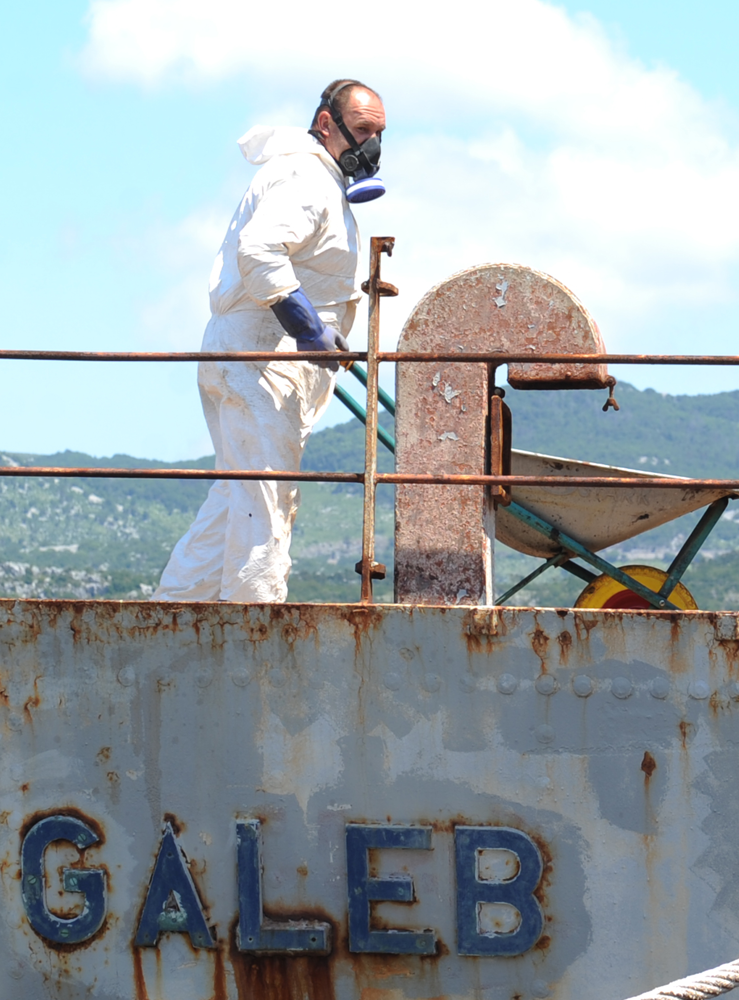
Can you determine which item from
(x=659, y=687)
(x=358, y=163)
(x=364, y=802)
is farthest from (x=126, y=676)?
(x=358, y=163)

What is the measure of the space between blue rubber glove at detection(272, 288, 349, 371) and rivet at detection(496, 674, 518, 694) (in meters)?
1.51

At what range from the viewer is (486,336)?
18.2 ft

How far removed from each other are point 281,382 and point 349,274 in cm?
59

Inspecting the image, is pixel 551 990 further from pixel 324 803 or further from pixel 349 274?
pixel 349 274

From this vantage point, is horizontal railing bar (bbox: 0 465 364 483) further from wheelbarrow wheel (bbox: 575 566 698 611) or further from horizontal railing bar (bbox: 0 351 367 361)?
wheelbarrow wheel (bbox: 575 566 698 611)

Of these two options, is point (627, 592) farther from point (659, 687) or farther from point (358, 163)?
point (358, 163)

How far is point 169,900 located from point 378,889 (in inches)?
28.4

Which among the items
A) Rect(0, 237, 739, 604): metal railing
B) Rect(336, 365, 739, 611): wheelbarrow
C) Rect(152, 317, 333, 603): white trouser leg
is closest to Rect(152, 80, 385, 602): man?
Rect(152, 317, 333, 603): white trouser leg

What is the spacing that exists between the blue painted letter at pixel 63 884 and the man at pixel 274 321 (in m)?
1.08

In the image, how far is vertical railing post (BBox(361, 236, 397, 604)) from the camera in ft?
16.0

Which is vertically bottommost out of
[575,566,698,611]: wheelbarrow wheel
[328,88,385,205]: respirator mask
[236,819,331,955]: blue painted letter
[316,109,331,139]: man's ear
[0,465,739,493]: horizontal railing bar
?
[236,819,331,955]: blue painted letter

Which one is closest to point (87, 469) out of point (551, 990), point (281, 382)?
point (281, 382)

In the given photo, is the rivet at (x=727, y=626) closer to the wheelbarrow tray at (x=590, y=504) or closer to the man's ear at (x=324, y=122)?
the wheelbarrow tray at (x=590, y=504)

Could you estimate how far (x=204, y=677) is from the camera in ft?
15.8
